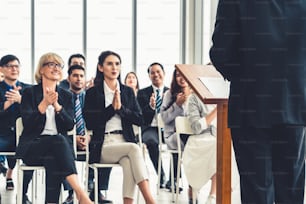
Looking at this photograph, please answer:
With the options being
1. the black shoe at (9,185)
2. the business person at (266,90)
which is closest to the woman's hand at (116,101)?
the black shoe at (9,185)

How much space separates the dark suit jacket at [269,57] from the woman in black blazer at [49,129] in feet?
6.89

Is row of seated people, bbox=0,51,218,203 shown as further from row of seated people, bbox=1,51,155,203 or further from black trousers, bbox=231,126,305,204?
black trousers, bbox=231,126,305,204

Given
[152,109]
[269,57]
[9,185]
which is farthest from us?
[152,109]

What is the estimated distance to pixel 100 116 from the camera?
431 centimetres

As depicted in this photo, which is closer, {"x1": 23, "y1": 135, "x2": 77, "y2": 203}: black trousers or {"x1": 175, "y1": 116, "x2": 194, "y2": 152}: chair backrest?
{"x1": 23, "y1": 135, "x2": 77, "y2": 203}: black trousers

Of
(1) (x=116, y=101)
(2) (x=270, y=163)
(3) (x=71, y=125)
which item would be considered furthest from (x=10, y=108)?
(2) (x=270, y=163)

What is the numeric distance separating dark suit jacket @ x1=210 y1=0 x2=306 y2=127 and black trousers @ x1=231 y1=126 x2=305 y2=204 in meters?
0.06

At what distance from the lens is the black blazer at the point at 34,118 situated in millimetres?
4141

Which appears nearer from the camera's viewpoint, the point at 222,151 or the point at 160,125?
the point at 222,151

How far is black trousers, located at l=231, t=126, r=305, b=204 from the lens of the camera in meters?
2.17

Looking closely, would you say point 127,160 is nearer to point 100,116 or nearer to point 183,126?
point 100,116

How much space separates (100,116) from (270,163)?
7.50ft

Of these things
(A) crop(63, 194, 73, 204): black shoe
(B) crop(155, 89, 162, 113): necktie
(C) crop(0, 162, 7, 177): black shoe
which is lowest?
(A) crop(63, 194, 73, 204): black shoe

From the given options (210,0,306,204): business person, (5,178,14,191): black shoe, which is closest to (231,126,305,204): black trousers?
(210,0,306,204): business person
